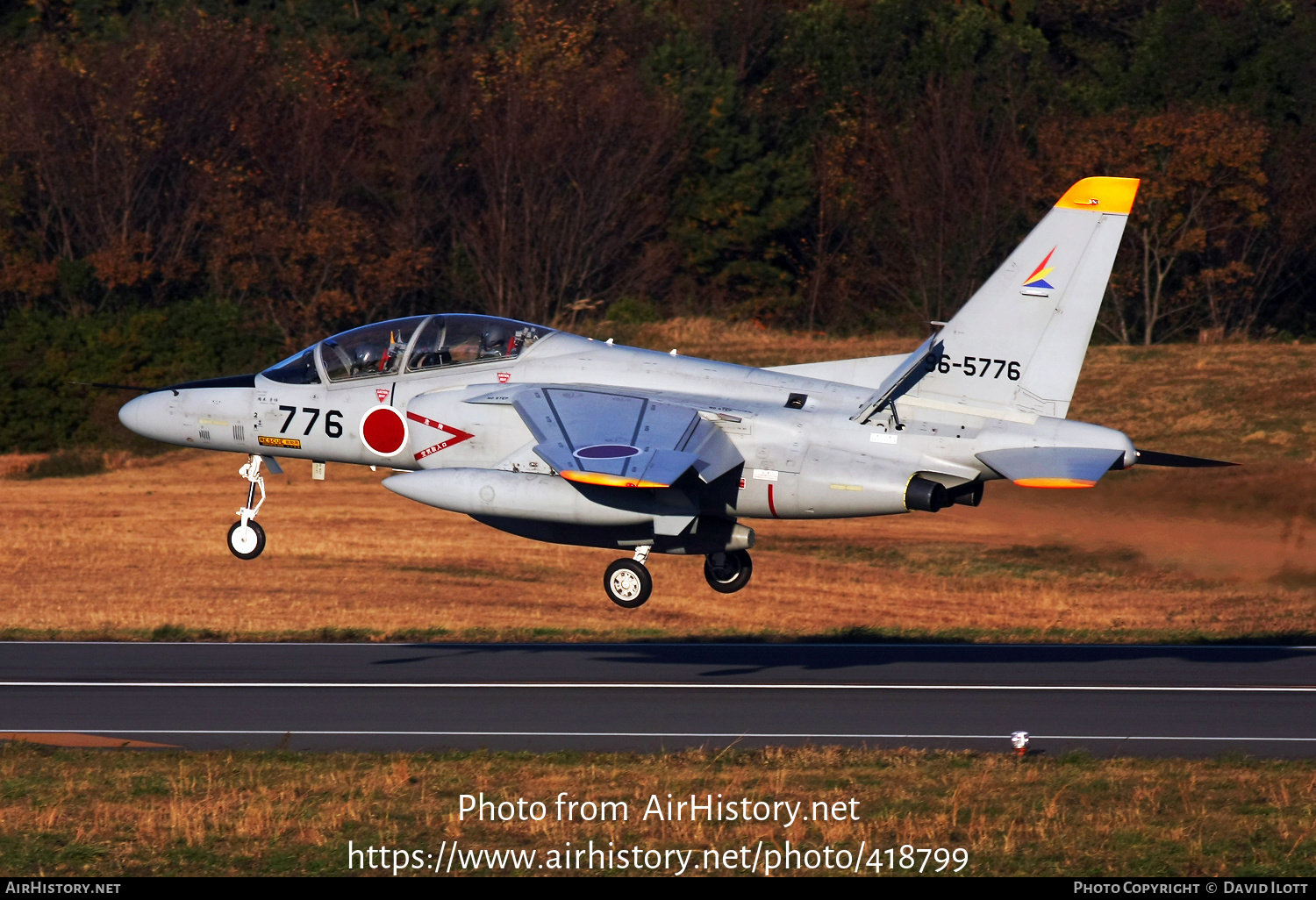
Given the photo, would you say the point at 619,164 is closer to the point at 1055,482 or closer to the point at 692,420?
the point at 692,420

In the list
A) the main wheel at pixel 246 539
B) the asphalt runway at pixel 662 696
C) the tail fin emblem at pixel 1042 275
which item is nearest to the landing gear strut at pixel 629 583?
the asphalt runway at pixel 662 696

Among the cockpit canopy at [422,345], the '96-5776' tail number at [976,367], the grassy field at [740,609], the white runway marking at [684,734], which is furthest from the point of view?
the cockpit canopy at [422,345]

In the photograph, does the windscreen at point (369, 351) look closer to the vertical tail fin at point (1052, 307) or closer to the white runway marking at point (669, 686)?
the white runway marking at point (669, 686)

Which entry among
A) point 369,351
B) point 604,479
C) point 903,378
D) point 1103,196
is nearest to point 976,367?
point 903,378

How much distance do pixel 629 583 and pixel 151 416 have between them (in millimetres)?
7420

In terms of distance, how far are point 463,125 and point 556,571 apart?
1183 inches

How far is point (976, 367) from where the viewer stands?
20.6 m

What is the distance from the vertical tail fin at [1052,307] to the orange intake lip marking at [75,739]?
10.7 metres

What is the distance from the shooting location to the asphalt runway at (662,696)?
19.1 m

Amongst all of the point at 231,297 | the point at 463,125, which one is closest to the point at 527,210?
the point at 463,125

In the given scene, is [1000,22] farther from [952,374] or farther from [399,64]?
[952,374]

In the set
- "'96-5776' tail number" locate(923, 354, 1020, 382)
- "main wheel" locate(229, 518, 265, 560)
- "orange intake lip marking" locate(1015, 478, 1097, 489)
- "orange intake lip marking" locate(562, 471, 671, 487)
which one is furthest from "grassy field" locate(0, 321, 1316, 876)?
"'96-5776' tail number" locate(923, 354, 1020, 382)

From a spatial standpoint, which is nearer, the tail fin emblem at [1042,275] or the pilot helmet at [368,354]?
the tail fin emblem at [1042,275]

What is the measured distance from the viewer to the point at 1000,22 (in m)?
67.6
